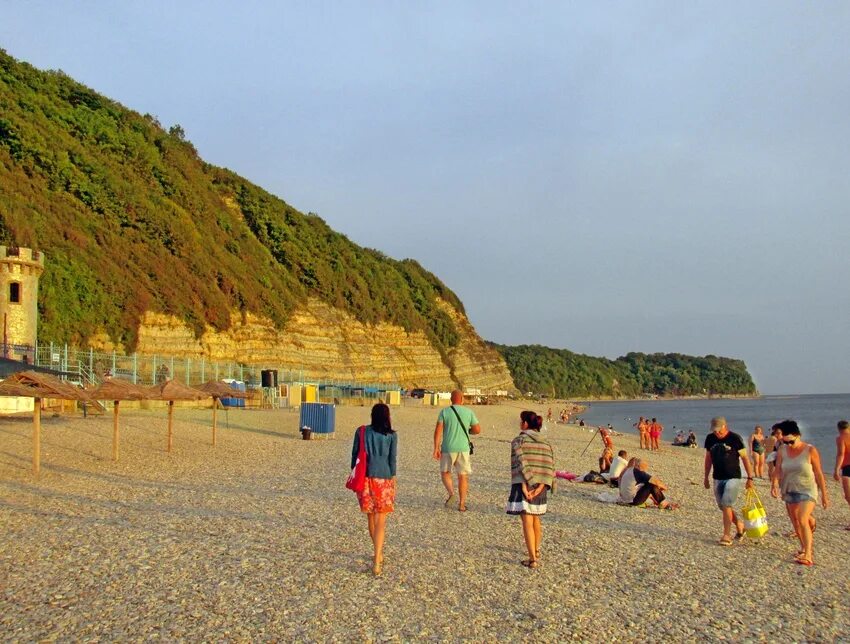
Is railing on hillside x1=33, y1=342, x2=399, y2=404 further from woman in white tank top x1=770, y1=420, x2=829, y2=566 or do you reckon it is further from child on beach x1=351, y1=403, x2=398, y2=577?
woman in white tank top x1=770, y1=420, x2=829, y2=566

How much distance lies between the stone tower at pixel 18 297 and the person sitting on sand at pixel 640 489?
24.2m

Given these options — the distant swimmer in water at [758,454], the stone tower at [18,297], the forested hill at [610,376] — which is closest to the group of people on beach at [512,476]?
the distant swimmer in water at [758,454]

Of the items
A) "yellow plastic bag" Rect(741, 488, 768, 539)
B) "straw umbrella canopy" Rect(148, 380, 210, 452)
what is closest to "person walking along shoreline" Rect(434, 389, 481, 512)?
"yellow plastic bag" Rect(741, 488, 768, 539)

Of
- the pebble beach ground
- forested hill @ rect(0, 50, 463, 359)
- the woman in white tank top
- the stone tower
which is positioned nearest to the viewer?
the pebble beach ground

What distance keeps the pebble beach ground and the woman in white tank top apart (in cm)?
29

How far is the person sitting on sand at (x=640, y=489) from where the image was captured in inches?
406

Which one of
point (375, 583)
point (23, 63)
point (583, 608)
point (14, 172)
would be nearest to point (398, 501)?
point (375, 583)

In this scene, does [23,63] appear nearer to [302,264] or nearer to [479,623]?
[302,264]

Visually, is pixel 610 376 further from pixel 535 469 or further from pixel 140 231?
pixel 535 469

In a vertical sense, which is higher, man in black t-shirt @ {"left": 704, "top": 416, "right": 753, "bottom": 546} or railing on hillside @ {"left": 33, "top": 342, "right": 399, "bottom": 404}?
railing on hillside @ {"left": 33, "top": 342, "right": 399, "bottom": 404}

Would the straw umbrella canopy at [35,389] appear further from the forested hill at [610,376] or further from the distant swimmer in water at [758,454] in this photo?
the forested hill at [610,376]

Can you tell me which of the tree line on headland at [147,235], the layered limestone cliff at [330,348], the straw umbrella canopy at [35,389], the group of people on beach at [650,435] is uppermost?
the tree line on headland at [147,235]

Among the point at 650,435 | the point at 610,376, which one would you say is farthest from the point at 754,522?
the point at 610,376

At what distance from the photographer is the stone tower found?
1084 inches
